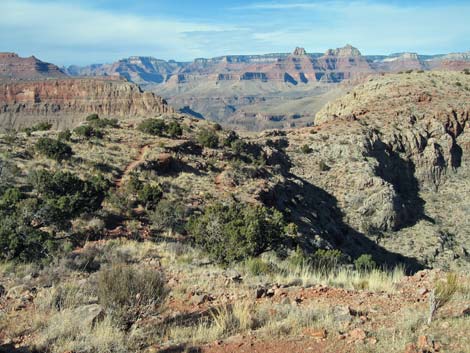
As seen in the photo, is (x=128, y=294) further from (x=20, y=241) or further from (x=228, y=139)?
(x=228, y=139)

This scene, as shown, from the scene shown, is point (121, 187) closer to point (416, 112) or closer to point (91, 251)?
point (91, 251)

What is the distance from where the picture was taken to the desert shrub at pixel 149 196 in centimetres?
2344

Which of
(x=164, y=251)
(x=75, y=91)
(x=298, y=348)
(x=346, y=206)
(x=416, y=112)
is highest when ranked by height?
(x=75, y=91)

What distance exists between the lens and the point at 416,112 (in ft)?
187

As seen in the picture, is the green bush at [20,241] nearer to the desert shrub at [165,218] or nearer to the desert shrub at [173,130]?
the desert shrub at [165,218]

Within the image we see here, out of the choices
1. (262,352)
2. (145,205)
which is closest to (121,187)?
(145,205)

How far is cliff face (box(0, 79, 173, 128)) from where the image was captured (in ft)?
483

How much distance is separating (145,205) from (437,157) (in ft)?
137

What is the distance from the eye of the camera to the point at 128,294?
25.4ft

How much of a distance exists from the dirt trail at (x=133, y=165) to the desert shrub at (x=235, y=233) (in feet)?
27.9

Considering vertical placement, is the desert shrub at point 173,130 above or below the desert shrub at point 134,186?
above

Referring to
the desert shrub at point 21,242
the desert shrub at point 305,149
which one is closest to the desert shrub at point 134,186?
the desert shrub at point 21,242

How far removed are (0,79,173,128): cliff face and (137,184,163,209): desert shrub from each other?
397 feet

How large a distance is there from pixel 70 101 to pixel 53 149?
144696 millimetres
